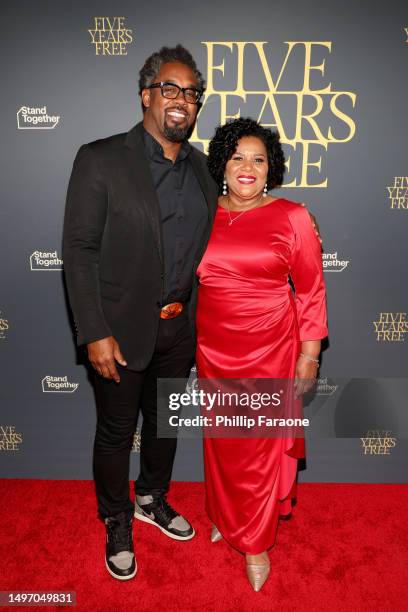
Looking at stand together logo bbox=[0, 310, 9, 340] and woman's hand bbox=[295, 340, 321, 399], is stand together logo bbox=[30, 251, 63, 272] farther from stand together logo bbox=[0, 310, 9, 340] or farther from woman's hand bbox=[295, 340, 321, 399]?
woman's hand bbox=[295, 340, 321, 399]

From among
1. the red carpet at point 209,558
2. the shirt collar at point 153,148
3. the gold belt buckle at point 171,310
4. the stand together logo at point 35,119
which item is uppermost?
the stand together logo at point 35,119

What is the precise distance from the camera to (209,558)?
215 centimetres

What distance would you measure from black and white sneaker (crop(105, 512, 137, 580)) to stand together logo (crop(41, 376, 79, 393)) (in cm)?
72

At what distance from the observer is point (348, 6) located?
83.0 inches

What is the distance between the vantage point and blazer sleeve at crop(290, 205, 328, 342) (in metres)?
1.82

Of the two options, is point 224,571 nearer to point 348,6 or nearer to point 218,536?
point 218,536

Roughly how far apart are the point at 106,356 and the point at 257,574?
1.07 metres

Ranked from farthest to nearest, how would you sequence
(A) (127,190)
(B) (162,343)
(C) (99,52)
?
(C) (99,52)
(B) (162,343)
(A) (127,190)

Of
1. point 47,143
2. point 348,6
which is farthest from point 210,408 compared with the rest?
point 348,6

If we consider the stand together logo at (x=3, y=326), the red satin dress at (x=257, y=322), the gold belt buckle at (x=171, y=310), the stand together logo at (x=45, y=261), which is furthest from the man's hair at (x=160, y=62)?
the stand together logo at (x=3, y=326)

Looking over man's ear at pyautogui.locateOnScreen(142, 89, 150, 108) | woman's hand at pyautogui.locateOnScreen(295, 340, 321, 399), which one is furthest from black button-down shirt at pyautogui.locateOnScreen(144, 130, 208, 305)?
woman's hand at pyautogui.locateOnScreen(295, 340, 321, 399)

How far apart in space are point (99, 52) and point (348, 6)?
1.07m

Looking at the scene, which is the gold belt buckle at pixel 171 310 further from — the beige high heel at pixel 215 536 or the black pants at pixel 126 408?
the beige high heel at pixel 215 536

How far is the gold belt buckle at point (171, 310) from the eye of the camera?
1.96 m
